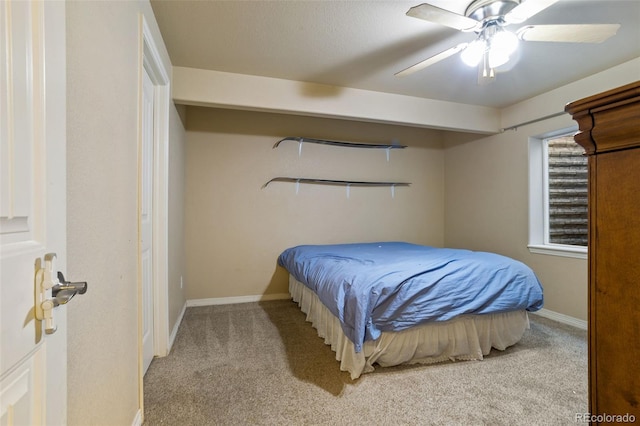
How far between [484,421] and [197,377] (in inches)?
65.9

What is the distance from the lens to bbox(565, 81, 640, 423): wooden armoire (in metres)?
0.41

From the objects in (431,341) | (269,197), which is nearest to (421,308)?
(431,341)

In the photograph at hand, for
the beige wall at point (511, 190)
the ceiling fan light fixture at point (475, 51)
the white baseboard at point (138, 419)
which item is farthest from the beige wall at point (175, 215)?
the beige wall at point (511, 190)

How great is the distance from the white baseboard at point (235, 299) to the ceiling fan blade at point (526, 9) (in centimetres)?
326

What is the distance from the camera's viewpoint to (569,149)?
3023 mm

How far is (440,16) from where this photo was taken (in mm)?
1502

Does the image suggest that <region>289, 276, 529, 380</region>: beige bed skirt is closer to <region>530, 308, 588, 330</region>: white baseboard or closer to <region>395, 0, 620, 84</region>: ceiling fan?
<region>530, 308, 588, 330</region>: white baseboard

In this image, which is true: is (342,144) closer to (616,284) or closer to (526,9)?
(526,9)

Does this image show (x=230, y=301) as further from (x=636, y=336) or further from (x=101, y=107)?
(x=636, y=336)

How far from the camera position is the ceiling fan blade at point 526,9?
4.64 feet
